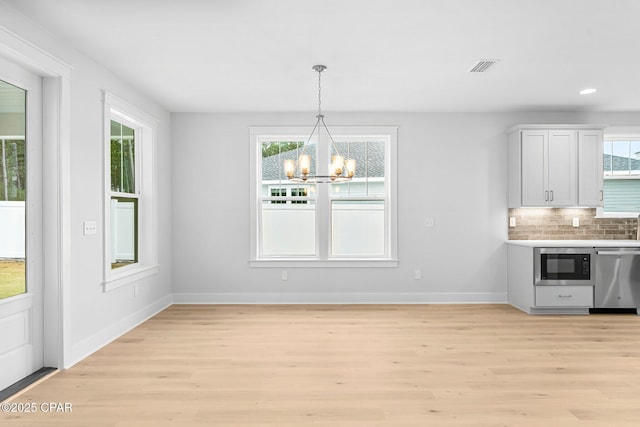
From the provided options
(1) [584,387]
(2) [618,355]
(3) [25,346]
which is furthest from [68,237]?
(2) [618,355]

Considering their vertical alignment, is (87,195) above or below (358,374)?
above

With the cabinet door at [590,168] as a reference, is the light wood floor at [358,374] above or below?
below

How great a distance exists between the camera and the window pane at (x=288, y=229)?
5891mm

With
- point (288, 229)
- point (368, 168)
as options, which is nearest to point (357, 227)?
point (368, 168)

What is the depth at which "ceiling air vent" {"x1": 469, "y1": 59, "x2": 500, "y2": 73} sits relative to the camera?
150 inches

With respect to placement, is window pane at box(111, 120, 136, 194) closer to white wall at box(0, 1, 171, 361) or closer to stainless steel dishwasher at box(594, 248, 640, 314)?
white wall at box(0, 1, 171, 361)

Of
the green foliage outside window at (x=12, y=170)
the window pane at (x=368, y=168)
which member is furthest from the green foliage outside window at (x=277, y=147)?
the green foliage outside window at (x=12, y=170)

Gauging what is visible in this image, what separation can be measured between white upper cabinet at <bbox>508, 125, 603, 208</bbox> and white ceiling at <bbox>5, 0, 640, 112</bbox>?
434 millimetres

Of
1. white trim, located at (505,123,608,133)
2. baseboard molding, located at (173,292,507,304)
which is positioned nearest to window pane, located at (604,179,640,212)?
white trim, located at (505,123,608,133)

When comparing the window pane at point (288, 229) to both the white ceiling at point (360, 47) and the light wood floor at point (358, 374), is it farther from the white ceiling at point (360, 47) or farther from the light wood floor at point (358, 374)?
the white ceiling at point (360, 47)

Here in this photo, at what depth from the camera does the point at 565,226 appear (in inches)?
227

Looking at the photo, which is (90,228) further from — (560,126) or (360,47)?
(560,126)

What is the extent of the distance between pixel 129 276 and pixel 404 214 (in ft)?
11.2

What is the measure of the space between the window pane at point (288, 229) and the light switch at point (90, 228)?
7.88 feet
